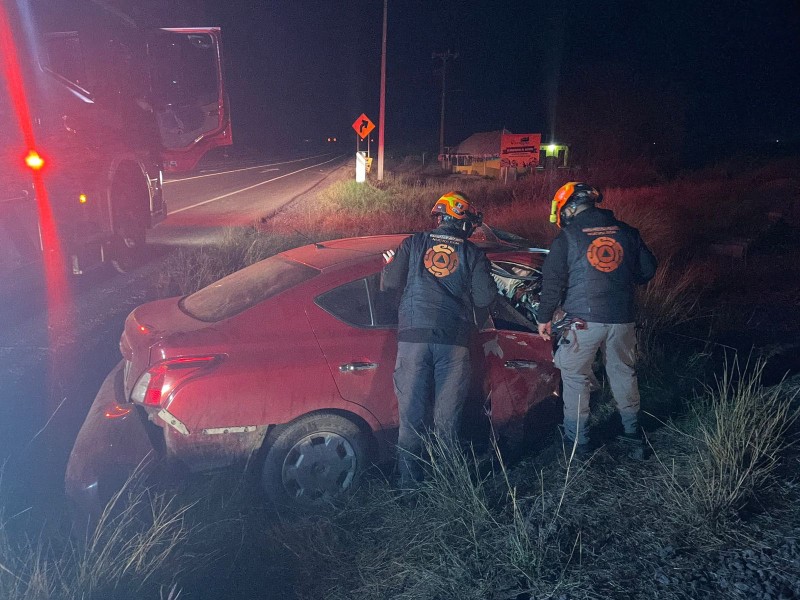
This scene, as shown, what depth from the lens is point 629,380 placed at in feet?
11.7

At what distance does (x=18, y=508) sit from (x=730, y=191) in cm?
1767

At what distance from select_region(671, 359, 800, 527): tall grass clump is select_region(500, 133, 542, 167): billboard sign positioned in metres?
19.7

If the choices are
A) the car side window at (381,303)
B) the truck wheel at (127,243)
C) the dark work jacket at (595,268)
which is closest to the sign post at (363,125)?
the truck wheel at (127,243)

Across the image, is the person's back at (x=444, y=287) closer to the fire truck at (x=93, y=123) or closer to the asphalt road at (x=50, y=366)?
the asphalt road at (x=50, y=366)

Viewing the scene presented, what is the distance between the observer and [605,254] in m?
3.48

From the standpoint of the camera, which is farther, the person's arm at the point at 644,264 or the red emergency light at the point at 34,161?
the red emergency light at the point at 34,161

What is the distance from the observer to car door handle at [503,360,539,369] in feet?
11.8

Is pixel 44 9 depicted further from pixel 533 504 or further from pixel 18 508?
pixel 533 504

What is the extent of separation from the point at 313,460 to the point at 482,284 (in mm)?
1324

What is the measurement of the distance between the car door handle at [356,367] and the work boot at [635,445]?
1440mm

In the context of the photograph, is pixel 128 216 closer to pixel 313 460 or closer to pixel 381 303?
pixel 381 303

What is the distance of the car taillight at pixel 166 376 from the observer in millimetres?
3105

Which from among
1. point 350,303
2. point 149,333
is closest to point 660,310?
point 350,303

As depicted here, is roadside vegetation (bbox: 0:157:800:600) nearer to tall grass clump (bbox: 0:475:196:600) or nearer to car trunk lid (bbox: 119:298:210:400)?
tall grass clump (bbox: 0:475:196:600)
